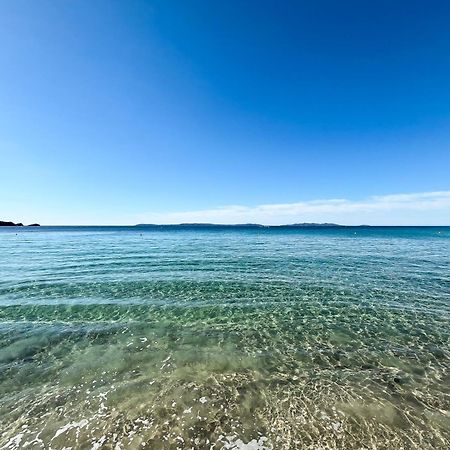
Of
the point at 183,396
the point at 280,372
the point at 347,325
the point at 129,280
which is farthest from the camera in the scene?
the point at 129,280

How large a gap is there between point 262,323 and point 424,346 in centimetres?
589

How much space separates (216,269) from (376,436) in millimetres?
18616

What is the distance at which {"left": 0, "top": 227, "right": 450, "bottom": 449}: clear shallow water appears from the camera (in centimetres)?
546

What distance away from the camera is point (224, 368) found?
25.7ft

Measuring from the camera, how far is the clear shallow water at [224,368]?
5465 mm

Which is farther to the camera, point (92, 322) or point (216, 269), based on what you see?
point (216, 269)

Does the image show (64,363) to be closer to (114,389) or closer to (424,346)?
(114,389)

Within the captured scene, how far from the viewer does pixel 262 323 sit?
11.4 meters

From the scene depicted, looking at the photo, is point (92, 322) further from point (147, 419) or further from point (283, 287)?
point (283, 287)

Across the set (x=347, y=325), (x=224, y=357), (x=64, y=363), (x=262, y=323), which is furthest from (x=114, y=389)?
(x=347, y=325)

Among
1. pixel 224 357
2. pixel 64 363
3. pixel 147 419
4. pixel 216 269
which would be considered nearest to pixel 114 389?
pixel 147 419

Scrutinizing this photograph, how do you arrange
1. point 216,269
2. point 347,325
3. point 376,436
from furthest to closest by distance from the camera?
1. point 216,269
2. point 347,325
3. point 376,436

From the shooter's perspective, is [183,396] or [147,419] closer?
[147,419]

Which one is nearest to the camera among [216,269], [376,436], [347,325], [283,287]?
[376,436]
